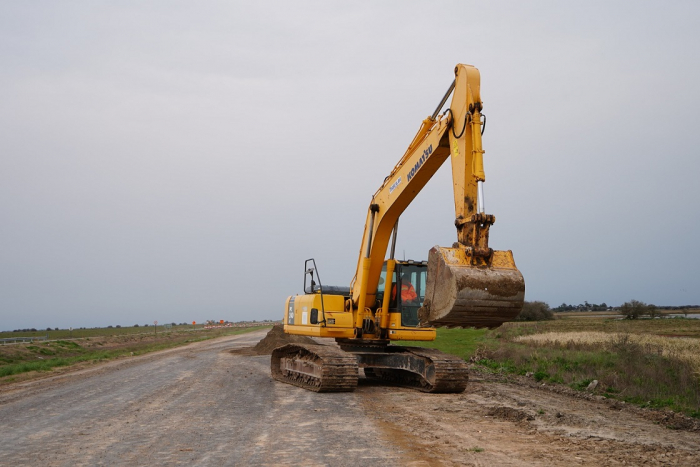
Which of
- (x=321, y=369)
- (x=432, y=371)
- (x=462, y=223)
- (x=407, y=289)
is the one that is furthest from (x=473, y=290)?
(x=407, y=289)

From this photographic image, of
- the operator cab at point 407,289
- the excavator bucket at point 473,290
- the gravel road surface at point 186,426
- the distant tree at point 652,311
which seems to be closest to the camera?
the gravel road surface at point 186,426

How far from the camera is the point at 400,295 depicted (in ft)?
46.9

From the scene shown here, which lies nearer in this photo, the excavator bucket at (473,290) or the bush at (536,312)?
the excavator bucket at (473,290)

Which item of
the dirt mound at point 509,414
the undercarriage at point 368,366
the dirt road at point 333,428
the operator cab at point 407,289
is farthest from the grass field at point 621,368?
the operator cab at point 407,289

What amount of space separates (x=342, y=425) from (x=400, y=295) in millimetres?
5561

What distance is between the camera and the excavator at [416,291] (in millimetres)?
8156

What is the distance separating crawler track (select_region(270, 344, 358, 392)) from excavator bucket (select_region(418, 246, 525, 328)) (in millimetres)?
4943

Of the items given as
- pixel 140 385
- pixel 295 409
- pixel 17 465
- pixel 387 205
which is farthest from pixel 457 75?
pixel 140 385

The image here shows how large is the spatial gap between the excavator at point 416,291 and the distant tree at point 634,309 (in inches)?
1863

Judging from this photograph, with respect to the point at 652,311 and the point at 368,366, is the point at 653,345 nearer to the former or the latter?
the point at 368,366

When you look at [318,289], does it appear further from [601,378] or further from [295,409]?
[601,378]

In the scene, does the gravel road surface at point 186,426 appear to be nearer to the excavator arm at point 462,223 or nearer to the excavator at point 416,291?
the excavator at point 416,291

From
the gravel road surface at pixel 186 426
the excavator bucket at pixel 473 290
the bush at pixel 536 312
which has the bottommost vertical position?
the gravel road surface at pixel 186 426

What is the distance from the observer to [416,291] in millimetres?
14344
